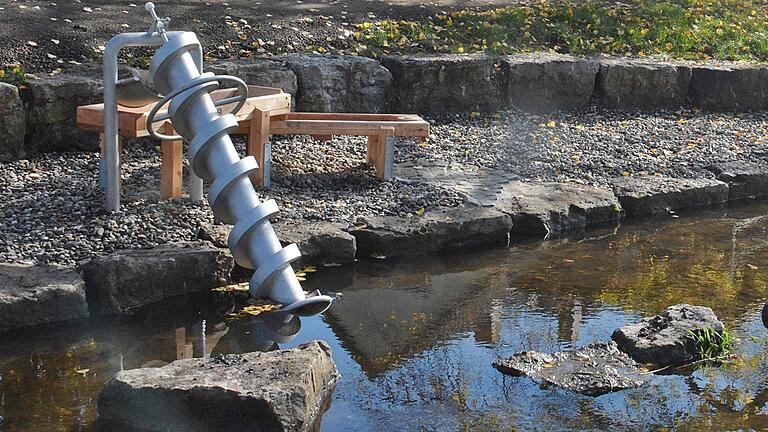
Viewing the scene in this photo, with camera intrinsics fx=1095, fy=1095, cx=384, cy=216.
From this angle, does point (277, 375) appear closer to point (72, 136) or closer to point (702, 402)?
point (702, 402)

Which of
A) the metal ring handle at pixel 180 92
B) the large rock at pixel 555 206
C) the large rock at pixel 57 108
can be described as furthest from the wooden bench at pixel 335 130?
the large rock at pixel 57 108

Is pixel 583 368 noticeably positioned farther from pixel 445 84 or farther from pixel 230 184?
pixel 445 84

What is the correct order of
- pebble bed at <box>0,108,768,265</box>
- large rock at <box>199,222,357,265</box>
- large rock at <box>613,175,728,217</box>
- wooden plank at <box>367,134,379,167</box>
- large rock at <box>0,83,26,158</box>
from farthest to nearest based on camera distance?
1. large rock at <box>613,175,728,217</box>
2. wooden plank at <box>367,134,379,167</box>
3. large rock at <box>0,83,26,158</box>
4. large rock at <box>199,222,357,265</box>
5. pebble bed at <box>0,108,768,265</box>

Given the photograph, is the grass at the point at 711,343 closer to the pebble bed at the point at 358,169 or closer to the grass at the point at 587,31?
the pebble bed at the point at 358,169

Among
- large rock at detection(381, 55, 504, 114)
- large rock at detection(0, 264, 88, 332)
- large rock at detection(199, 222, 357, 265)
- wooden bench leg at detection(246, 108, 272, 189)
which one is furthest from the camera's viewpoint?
large rock at detection(381, 55, 504, 114)

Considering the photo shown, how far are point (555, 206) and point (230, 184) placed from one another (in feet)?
9.13

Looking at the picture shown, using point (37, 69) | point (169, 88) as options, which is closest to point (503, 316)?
point (169, 88)

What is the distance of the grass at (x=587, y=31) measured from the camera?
33.9 ft

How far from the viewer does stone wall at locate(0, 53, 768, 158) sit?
7664mm

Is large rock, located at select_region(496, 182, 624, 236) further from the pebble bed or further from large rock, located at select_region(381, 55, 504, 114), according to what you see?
large rock, located at select_region(381, 55, 504, 114)

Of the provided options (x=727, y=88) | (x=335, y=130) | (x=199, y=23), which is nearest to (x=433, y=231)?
(x=335, y=130)

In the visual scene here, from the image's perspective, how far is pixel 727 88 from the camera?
10938mm

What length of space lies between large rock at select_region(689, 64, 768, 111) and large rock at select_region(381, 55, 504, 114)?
86.6 inches

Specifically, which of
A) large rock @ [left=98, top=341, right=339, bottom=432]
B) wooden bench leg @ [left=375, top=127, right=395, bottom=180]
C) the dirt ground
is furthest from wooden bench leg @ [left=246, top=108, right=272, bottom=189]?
large rock @ [left=98, top=341, right=339, bottom=432]
